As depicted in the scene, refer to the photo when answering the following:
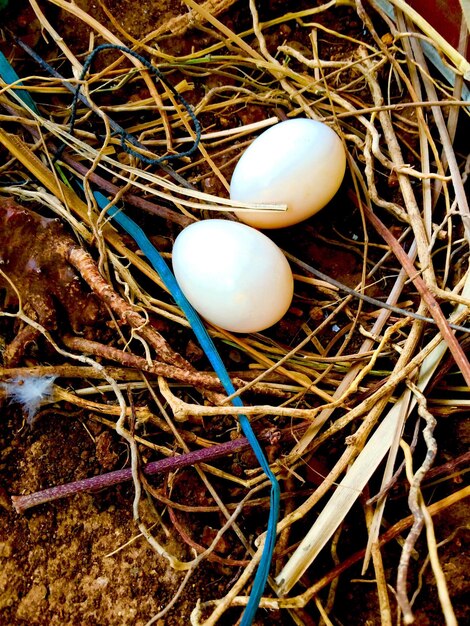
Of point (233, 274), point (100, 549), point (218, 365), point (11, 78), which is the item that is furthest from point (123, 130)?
point (100, 549)

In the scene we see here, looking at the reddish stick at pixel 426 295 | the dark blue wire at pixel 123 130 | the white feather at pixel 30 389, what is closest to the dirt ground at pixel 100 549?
the white feather at pixel 30 389

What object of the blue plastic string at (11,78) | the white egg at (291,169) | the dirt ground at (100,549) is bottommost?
the dirt ground at (100,549)

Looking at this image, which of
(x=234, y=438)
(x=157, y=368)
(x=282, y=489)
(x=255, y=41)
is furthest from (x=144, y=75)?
(x=282, y=489)

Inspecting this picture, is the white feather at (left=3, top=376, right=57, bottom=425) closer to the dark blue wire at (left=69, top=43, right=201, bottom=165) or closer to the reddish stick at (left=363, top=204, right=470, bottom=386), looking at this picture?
the dark blue wire at (left=69, top=43, right=201, bottom=165)

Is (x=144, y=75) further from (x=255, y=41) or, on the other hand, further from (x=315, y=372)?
(x=315, y=372)

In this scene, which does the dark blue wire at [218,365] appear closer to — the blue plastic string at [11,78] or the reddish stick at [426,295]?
the blue plastic string at [11,78]
